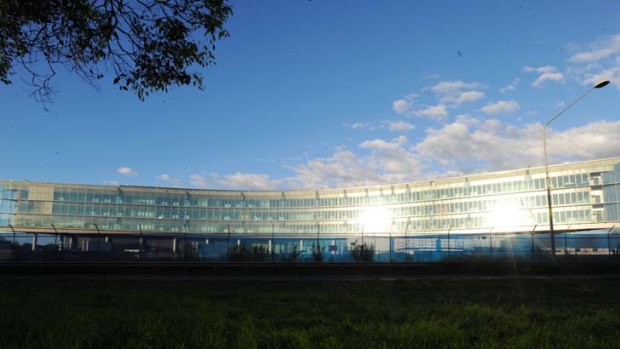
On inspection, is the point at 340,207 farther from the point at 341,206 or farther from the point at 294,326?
the point at 294,326

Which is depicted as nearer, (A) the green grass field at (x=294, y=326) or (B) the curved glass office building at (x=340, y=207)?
(A) the green grass field at (x=294, y=326)

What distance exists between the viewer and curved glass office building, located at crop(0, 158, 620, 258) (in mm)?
86938

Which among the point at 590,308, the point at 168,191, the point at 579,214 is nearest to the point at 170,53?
the point at 590,308

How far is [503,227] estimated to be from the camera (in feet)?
311

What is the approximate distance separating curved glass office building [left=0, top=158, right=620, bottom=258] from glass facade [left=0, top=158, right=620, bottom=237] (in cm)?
19

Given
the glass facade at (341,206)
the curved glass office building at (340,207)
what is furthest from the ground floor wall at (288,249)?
the glass facade at (341,206)

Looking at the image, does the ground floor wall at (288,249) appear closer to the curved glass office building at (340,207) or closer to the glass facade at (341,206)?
the curved glass office building at (340,207)

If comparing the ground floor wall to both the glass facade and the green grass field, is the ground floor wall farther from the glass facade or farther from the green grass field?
the glass facade

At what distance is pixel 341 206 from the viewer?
374 feet

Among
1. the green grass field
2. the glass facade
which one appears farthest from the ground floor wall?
the glass facade

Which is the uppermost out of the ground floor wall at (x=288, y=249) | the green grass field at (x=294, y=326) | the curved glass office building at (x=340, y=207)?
the curved glass office building at (x=340, y=207)

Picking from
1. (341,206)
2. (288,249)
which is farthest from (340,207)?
(288,249)

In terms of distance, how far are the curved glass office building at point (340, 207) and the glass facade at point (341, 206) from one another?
0.19 m

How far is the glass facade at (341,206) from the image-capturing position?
8738 centimetres
